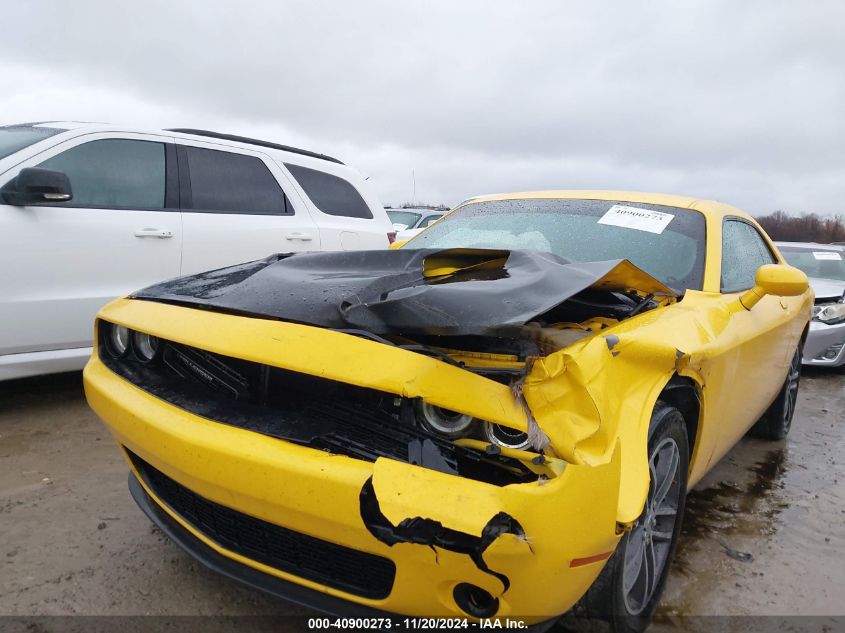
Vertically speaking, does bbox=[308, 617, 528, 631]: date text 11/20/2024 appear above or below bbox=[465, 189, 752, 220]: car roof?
below

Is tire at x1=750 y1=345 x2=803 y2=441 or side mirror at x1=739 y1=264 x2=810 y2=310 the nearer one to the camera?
side mirror at x1=739 y1=264 x2=810 y2=310

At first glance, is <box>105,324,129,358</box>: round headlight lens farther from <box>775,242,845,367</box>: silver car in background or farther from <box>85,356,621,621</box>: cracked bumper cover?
<box>775,242,845,367</box>: silver car in background

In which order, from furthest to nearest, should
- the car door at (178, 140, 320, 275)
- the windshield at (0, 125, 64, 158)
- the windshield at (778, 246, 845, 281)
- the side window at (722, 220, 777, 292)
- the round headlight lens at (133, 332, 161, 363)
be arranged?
the windshield at (778, 246, 845, 281) → the car door at (178, 140, 320, 275) → the windshield at (0, 125, 64, 158) → the side window at (722, 220, 777, 292) → the round headlight lens at (133, 332, 161, 363)

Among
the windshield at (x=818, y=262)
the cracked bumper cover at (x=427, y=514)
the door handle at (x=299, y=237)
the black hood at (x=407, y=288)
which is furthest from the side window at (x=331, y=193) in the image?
the windshield at (x=818, y=262)

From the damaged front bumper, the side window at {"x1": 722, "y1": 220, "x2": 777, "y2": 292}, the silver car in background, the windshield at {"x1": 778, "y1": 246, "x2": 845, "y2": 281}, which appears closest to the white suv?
the damaged front bumper

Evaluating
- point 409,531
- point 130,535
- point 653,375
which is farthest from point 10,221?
point 653,375

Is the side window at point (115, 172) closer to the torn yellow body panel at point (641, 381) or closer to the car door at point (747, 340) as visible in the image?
the torn yellow body panel at point (641, 381)

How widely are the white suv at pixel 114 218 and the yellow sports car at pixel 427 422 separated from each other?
4.78ft

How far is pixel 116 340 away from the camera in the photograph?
87.6 inches

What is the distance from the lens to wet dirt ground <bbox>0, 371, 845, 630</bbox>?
1.91 m

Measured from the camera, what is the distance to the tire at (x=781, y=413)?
3750 millimetres

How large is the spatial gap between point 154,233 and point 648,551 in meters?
3.29

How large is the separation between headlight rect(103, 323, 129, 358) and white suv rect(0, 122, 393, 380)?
4.60ft

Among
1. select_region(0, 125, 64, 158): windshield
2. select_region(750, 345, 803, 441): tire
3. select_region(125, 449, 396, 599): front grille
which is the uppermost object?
select_region(0, 125, 64, 158): windshield
